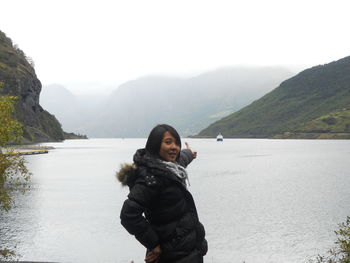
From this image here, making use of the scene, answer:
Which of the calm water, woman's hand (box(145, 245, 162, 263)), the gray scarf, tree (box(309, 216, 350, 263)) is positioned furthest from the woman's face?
the calm water

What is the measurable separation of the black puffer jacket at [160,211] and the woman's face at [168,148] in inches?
9.8

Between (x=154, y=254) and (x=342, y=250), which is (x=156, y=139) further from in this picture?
(x=342, y=250)

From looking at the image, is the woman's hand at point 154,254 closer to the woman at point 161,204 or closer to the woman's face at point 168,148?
the woman at point 161,204

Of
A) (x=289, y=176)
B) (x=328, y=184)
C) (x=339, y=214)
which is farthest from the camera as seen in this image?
(x=289, y=176)

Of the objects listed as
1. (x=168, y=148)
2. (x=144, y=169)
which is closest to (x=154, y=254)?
(x=144, y=169)

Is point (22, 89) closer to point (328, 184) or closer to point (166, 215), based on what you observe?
point (328, 184)

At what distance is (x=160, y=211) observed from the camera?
6.12 metres

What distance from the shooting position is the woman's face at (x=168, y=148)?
20.4ft

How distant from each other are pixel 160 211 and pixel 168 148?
1038 mm

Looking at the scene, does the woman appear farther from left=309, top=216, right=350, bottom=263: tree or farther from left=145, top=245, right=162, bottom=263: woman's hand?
left=309, top=216, right=350, bottom=263: tree

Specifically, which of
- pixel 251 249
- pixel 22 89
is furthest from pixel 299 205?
pixel 22 89

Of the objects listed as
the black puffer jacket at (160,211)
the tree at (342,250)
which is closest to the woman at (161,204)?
the black puffer jacket at (160,211)

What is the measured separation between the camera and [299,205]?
129ft

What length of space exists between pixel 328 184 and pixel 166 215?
55560mm
